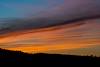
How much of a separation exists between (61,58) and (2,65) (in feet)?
65.0

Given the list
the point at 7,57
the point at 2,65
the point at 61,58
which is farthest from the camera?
the point at 61,58

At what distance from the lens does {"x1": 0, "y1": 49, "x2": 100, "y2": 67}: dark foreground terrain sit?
242 ft

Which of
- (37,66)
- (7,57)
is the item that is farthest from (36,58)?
(37,66)

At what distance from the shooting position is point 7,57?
7988cm

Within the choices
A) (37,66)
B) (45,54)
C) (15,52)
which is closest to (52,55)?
(45,54)

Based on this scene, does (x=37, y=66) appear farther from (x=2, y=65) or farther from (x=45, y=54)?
(x=45, y=54)

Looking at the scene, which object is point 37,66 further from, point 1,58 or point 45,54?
point 45,54

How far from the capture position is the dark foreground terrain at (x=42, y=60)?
242 feet

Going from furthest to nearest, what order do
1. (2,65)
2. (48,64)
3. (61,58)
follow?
(61,58)
(48,64)
(2,65)

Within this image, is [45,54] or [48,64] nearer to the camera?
[48,64]

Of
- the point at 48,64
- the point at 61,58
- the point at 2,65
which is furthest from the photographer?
the point at 61,58

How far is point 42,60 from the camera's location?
3127 inches

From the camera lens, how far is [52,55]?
9112 cm

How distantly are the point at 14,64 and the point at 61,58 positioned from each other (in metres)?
17.3
